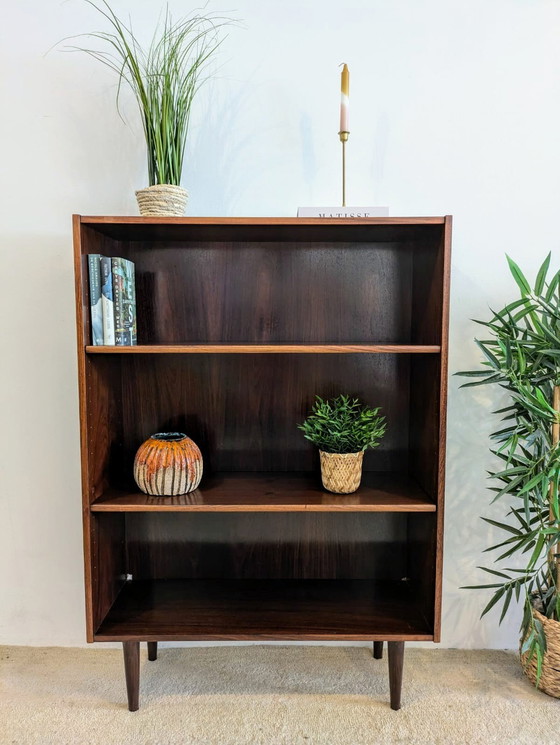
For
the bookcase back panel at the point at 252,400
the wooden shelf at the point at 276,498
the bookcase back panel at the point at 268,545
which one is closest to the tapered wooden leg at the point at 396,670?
the bookcase back panel at the point at 268,545

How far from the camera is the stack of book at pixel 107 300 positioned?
50.8 inches

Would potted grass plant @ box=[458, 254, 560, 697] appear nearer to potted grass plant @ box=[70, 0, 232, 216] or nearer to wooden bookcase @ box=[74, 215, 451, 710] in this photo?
wooden bookcase @ box=[74, 215, 451, 710]

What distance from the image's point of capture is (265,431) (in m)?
1.59

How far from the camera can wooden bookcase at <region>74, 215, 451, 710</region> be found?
1.39m

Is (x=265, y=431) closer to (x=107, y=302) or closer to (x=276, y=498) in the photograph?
(x=276, y=498)

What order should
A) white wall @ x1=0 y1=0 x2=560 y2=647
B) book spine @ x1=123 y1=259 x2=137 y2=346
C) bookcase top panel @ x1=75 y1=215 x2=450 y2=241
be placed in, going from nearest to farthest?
bookcase top panel @ x1=75 y1=215 x2=450 y2=241, book spine @ x1=123 y1=259 x2=137 y2=346, white wall @ x1=0 y1=0 x2=560 y2=647

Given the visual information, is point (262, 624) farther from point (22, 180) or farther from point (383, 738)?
point (22, 180)

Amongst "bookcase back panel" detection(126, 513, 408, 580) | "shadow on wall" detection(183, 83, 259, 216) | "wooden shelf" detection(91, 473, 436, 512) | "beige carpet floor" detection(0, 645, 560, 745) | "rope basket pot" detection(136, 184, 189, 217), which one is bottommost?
"beige carpet floor" detection(0, 645, 560, 745)

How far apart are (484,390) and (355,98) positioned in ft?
3.17

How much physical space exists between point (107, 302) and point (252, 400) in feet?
1.70

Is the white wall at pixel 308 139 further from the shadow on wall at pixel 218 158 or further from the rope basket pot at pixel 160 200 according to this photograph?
the rope basket pot at pixel 160 200

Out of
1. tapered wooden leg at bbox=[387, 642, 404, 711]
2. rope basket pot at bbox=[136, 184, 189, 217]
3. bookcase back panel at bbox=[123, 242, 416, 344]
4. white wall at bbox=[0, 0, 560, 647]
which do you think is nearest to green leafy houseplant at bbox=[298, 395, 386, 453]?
bookcase back panel at bbox=[123, 242, 416, 344]

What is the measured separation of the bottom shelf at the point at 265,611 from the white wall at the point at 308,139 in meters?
0.58

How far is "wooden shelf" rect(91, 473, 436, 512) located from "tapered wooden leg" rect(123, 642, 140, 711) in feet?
1.27
